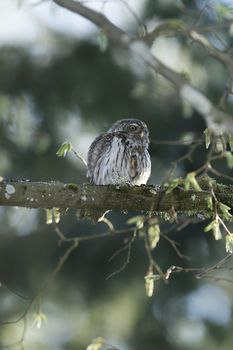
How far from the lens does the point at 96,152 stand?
859 centimetres

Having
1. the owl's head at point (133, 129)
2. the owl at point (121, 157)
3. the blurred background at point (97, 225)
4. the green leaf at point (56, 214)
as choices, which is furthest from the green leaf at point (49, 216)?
the blurred background at point (97, 225)

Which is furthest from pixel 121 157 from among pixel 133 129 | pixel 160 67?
pixel 160 67

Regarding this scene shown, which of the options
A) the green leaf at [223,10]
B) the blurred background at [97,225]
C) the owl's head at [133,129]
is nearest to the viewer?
the green leaf at [223,10]

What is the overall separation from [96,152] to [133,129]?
19.9 inches

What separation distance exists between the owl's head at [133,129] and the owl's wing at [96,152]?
0.60ft

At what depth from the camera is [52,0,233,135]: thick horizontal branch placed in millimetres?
4434

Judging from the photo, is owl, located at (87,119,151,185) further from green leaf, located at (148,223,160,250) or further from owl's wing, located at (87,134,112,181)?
green leaf, located at (148,223,160,250)

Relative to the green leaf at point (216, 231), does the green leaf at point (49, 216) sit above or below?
below

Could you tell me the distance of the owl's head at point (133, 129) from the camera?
880 centimetres

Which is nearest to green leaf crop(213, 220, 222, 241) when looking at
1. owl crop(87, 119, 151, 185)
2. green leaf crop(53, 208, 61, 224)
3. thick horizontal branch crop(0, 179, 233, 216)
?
thick horizontal branch crop(0, 179, 233, 216)

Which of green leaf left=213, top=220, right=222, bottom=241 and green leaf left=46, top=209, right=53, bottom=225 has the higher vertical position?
green leaf left=213, top=220, right=222, bottom=241

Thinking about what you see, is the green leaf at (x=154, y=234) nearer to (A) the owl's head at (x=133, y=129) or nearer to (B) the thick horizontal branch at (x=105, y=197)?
(B) the thick horizontal branch at (x=105, y=197)

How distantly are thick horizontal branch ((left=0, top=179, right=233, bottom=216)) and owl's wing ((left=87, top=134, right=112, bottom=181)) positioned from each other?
6.69 ft

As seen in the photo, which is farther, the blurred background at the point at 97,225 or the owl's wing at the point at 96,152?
the blurred background at the point at 97,225
